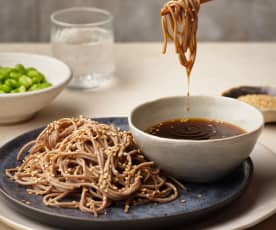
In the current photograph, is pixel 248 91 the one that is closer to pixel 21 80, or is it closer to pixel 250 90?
pixel 250 90

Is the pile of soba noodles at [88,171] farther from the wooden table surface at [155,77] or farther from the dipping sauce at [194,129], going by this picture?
the wooden table surface at [155,77]

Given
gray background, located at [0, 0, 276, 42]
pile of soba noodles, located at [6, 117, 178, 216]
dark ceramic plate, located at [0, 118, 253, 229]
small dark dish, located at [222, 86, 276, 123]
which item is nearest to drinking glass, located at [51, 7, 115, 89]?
small dark dish, located at [222, 86, 276, 123]

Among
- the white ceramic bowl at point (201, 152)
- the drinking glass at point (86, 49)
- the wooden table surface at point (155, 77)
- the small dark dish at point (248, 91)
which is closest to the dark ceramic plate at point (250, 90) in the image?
the small dark dish at point (248, 91)

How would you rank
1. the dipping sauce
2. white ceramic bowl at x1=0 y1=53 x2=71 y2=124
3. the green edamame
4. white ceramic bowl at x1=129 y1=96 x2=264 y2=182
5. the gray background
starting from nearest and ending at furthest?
1. white ceramic bowl at x1=129 y1=96 x2=264 y2=182
2. the dipping sauce
3. white ceramic bowl at x1=0 y1=53 x2=71 y2=124
4. the green edamame
5. the gray background

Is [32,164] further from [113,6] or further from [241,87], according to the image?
[113,6]

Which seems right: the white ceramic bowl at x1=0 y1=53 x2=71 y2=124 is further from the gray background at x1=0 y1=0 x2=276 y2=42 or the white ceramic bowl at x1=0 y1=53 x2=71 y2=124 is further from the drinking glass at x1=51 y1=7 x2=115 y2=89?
the gray background at x1=0 y1=0 x2=276 y2=42
